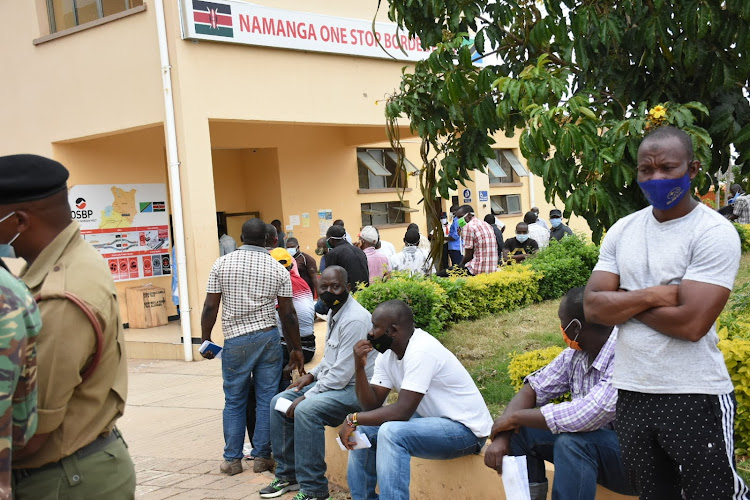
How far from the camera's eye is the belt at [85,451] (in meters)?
2.38

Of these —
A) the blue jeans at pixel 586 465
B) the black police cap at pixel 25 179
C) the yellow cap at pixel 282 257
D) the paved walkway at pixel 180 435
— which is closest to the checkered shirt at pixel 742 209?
the paved walkway at pixel 180 435

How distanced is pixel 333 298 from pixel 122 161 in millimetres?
9533

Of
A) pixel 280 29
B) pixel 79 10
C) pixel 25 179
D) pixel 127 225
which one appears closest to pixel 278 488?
pixel 25 179

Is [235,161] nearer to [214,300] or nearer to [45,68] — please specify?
[45,68]

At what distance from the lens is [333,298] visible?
5.59 meters

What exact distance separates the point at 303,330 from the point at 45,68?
868cm

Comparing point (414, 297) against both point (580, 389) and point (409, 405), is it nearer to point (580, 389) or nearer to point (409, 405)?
point (409, 405)

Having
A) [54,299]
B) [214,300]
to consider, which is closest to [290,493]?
[214,300]

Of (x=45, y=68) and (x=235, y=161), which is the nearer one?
(x=45, y=68)

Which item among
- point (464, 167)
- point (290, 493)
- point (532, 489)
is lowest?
point (290, 493)

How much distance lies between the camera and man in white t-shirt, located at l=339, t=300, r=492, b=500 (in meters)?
4.38

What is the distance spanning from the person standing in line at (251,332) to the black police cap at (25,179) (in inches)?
151

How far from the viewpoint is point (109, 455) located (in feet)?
→ 8.28

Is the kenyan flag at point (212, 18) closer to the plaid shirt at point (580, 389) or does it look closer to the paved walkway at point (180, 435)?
the paved walkway at point (180, 435)
